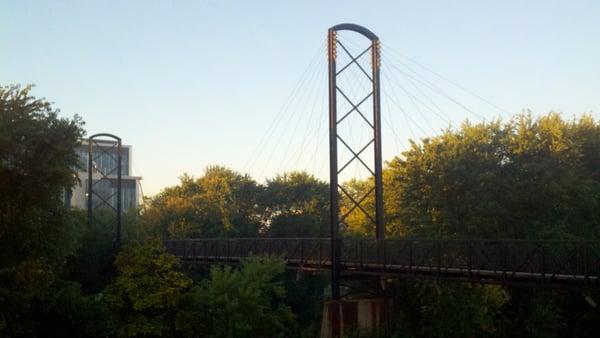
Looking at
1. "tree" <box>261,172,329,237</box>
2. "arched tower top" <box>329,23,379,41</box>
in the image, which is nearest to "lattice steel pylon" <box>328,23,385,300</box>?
"arched tower top" <box>329,23,379,41</box>

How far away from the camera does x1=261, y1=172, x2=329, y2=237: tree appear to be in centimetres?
5891

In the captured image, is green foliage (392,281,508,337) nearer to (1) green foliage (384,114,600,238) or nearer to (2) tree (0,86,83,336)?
(1) green foliage (384,114,600,238)

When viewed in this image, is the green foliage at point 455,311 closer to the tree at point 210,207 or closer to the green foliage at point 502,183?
the green foliage at point 502,183

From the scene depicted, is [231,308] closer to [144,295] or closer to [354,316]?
[144,295]

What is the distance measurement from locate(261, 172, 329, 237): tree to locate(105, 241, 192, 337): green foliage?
30.5 m

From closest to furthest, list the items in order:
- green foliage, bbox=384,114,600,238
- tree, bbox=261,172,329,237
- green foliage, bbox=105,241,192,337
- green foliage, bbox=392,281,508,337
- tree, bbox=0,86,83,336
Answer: tree, bbox=0,86,83,336
green foliage, bbox=105,241,192,337
green foliage, bbox=392,281,508,337
green foliage, bbox=384,114,600,238
tree, bbox=261,172,329,237

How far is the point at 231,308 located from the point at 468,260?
10.1 m

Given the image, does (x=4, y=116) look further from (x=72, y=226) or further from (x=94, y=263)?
(x=94, y=263)

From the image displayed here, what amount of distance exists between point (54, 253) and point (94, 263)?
2417cm

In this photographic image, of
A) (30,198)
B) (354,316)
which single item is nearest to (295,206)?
(354,316)

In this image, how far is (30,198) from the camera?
21891mm

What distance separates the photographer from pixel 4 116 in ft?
71.4

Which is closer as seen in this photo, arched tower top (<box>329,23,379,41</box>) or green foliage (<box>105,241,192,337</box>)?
green foliage (<box>105,241,192,337</box>)

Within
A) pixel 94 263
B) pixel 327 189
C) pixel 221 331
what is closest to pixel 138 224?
pixel 94 263
